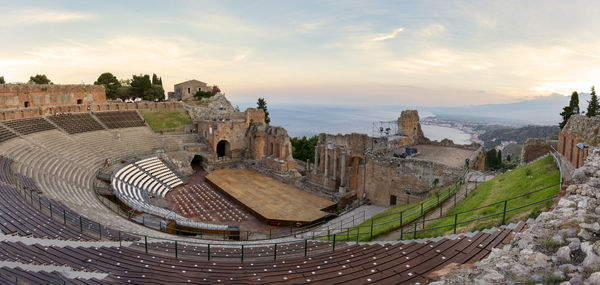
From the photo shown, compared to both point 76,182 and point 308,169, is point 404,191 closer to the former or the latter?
point 308,169

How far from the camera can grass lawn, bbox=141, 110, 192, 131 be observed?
147 feet

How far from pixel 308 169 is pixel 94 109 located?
30.7 m

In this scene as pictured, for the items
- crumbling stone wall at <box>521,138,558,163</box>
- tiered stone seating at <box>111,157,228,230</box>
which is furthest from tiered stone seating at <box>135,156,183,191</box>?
crumbling stone wall at <box>521,138,558,163</box>

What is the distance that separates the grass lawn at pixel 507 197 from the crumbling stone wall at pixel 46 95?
48791 mm

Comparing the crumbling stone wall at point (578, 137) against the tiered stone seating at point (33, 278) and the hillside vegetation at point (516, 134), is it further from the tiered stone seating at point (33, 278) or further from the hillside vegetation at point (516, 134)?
the hillside vegetation at point (516, 134)

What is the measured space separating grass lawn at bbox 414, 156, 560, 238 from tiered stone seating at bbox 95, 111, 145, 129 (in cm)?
4073

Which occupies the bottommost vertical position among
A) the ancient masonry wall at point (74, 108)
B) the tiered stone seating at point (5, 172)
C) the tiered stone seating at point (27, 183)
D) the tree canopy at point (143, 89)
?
the tiered stone seating at point (27, 183)

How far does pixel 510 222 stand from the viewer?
33.1 feet

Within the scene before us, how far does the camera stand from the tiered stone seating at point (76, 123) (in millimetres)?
34375

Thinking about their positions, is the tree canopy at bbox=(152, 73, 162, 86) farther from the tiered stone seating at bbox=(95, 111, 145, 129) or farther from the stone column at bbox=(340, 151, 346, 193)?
the stone column at bbox=(340, 151, 346, 193)

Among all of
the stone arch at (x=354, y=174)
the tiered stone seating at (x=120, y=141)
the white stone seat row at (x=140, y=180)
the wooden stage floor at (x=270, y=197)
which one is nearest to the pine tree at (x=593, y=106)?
the stone arch at (x=354, y=174)

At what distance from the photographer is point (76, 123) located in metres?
36.2

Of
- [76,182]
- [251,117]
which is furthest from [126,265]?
[251,117]

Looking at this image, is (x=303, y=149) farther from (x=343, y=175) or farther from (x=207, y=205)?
(x=207, y=205)
